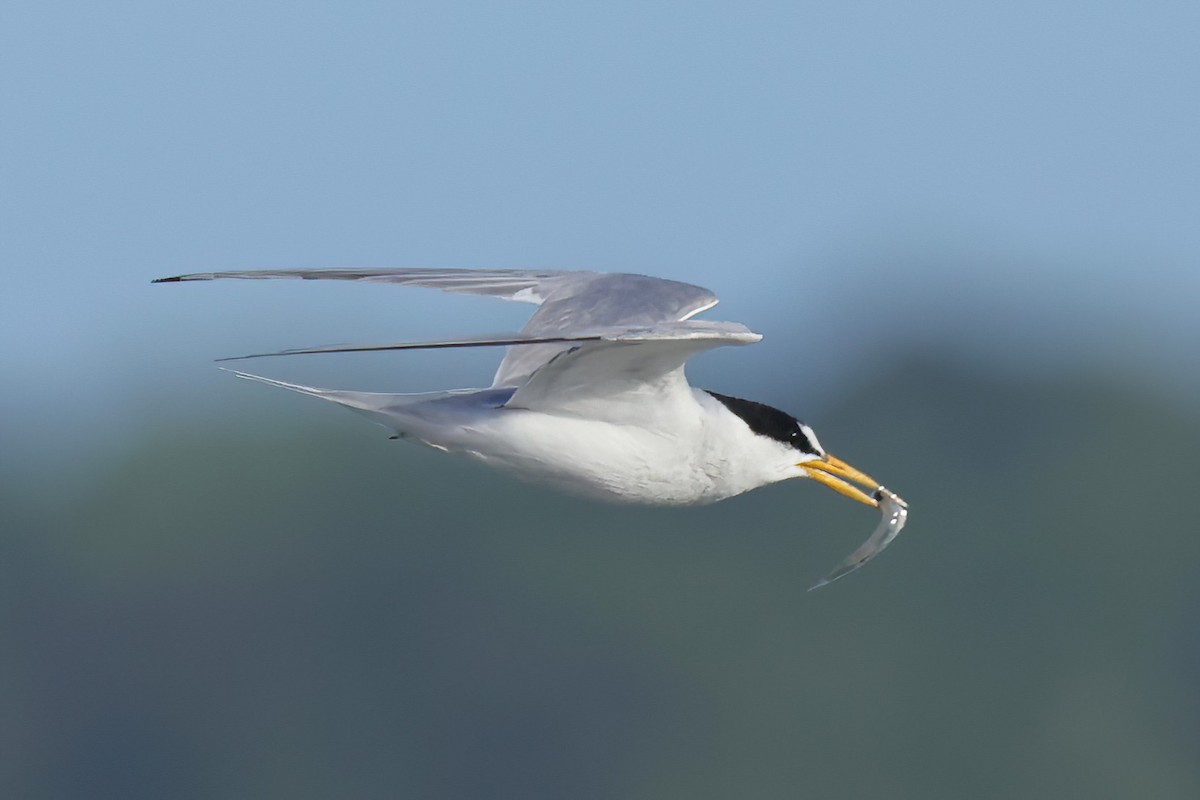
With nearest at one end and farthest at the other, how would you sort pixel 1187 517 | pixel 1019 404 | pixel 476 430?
pixel 476 430 < pixel 1187 517 < pixel 1019 404

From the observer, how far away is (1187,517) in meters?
79.4

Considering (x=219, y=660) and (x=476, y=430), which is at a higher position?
(x=476, y=430)

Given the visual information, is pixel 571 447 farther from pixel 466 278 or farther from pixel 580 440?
pixel 466 278

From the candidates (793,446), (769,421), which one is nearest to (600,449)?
(769,421)

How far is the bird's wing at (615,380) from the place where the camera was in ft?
29.5

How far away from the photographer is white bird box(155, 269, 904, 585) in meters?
9.27

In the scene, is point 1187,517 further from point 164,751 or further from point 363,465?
point 164,751

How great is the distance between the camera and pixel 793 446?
9945 mm

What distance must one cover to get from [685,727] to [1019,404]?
22.7 metres

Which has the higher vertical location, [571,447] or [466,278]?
[466,278]

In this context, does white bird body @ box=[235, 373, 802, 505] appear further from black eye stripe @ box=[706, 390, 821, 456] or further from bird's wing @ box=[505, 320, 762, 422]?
black eye stripe @ box=[706, 390, 821, 456]

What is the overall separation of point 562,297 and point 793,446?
4.20ft

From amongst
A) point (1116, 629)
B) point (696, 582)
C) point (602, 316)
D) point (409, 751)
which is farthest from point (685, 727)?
point (602, 316)

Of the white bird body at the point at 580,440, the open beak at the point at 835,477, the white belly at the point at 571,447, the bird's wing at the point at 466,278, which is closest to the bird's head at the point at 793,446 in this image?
the open beak at the point at 835,477
